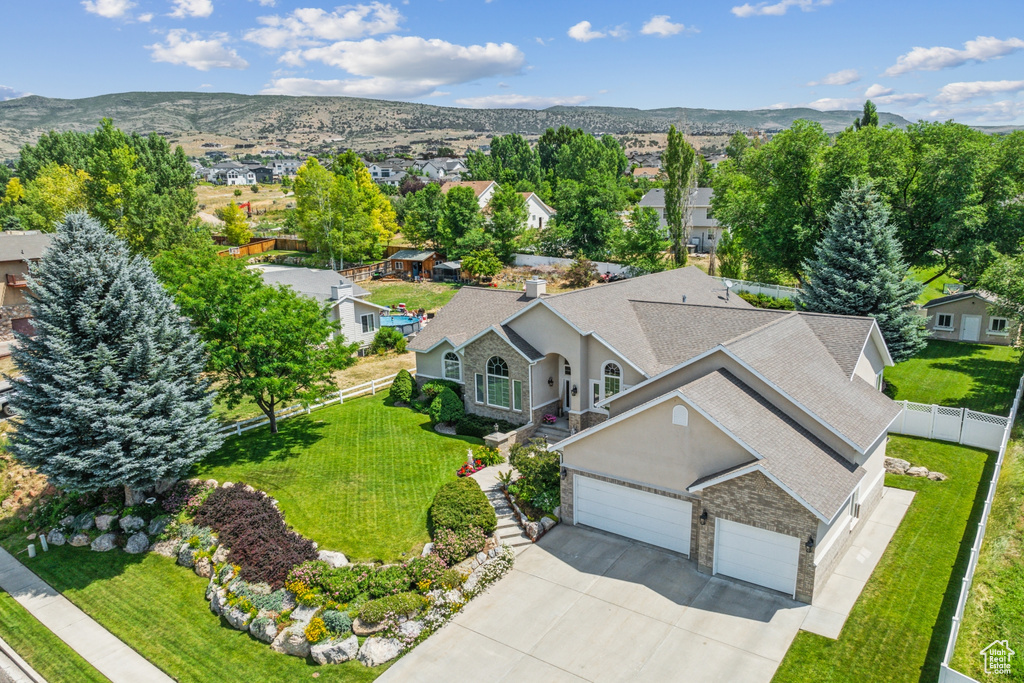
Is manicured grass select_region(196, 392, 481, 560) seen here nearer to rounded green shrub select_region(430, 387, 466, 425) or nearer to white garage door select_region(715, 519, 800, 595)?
rounded green shrub select_region(430, 387, 466, 425)

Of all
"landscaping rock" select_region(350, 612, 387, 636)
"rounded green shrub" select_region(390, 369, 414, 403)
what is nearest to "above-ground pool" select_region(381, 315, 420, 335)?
"rounded green shrub" select_region(390, 369, 414, 403)

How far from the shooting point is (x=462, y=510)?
62.7ft

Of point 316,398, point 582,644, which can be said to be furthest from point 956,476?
point 316,398

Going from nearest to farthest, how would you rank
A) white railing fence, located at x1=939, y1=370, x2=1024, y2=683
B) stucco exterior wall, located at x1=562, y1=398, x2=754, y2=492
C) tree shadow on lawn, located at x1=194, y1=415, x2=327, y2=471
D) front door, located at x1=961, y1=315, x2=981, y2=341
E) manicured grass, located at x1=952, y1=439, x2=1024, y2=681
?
white railing fence, located at x1=939, y1=370, x2=1024, y2=683
manicured grass, located at x1=952, y1=439, x2=1024, y2=681
stucco exterior wall, located at x1=562, y1=398, x2=754, y2=492
tree shadow on lawn, located at x1=194, y1=415, x2=327, y2=471
front door, located at x1=961, y1=315, x2=981, y2=341

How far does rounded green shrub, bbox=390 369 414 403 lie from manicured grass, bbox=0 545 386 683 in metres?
12.7

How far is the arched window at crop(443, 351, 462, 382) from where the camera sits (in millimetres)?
29516

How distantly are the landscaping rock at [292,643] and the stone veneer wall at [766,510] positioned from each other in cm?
1076

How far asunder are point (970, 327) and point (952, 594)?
27.7 metres

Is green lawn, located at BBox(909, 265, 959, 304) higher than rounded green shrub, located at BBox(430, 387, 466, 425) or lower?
higher

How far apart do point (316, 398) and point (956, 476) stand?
77.9 feet

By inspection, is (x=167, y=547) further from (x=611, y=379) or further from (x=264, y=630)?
(x=611, y=379)

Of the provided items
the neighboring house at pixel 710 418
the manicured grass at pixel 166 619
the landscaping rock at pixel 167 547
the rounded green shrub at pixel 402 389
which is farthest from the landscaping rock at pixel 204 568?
the rounded green shrub at pixel 402 389

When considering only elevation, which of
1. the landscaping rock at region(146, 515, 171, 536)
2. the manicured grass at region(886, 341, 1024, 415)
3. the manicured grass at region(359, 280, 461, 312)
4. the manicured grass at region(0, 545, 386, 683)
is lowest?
the manicured grass at region(0, 545, 386, 683)

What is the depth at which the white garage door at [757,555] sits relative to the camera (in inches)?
623
